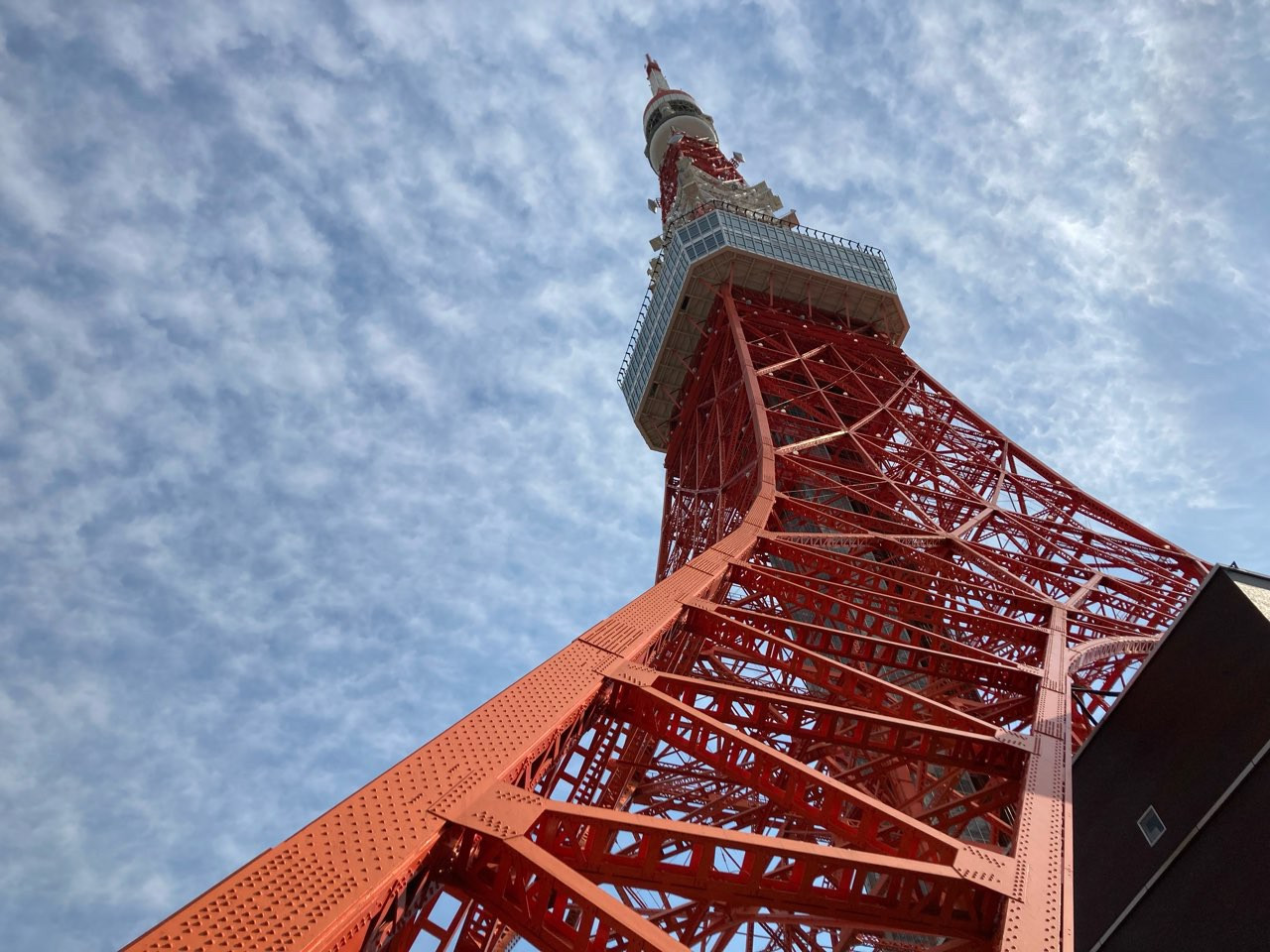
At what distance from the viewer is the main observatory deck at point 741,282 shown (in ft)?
95.1

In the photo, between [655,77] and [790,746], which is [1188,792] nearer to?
[790,746]

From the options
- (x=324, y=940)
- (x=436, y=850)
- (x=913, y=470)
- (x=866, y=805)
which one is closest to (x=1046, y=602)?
(x=913, y=470)

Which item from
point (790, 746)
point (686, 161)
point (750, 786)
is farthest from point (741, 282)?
point (750, 786)

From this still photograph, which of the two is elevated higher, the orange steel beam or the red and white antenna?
the red and white antenna

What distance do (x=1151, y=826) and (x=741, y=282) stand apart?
22706mm

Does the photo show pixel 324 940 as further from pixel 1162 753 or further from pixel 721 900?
pixel 1162 753

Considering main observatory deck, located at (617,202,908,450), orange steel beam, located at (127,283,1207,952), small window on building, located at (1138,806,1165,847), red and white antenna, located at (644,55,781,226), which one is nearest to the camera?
orange steel beam, located at (127,283,1207,952)

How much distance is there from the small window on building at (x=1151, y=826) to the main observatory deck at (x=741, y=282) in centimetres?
2227

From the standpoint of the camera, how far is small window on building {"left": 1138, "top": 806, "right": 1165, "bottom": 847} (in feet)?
27.1

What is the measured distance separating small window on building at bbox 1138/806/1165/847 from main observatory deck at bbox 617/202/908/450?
877 inches

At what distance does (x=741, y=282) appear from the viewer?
29203mm

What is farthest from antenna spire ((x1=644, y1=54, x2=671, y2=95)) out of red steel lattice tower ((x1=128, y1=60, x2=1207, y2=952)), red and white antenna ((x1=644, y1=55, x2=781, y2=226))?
red steel lattice tower ((x1=128, y1=60, x2=1207, y2=952))

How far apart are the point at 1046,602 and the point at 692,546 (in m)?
9.19

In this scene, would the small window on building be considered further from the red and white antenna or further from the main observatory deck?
the red and white antenna
